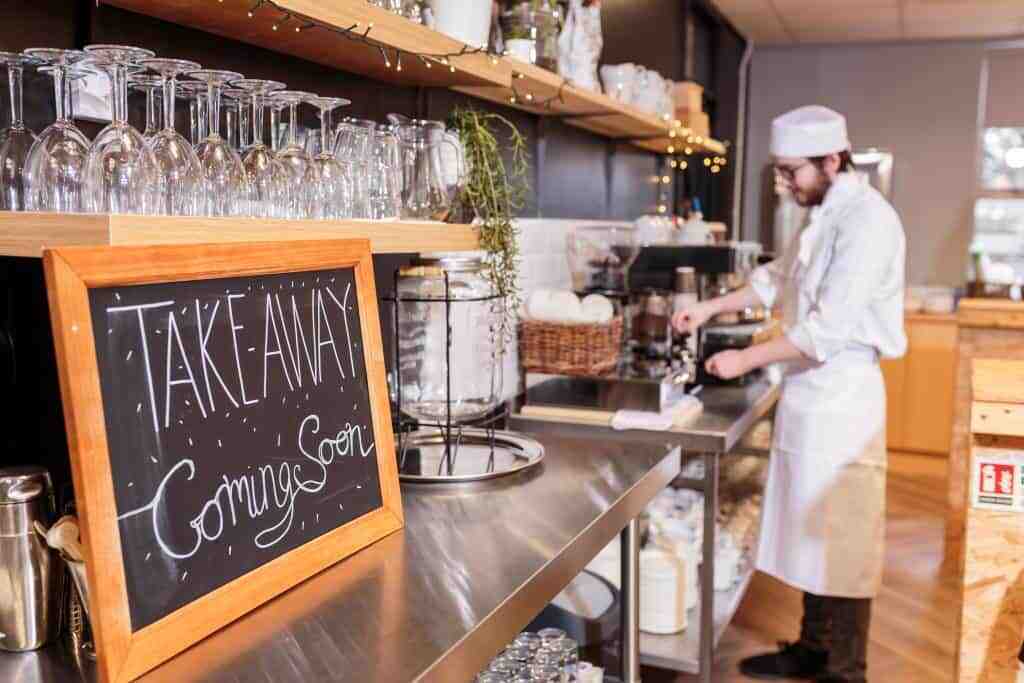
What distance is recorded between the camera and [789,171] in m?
3.04

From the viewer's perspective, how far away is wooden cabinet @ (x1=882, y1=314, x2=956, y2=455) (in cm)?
605

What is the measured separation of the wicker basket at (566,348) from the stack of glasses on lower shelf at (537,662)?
34.8 inches

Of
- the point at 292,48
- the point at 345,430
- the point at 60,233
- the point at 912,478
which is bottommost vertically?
the point at 912,478

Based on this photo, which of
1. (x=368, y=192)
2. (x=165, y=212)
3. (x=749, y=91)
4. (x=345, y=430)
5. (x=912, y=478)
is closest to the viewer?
(x=165, y=212)

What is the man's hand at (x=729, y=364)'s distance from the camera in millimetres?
2842

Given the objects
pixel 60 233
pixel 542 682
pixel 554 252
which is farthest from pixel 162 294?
pixel 554 252

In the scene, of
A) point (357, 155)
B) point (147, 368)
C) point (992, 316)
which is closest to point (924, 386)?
point (992, 316)

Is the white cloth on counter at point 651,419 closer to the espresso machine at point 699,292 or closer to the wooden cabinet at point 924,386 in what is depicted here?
the espresso machine at point 699,292

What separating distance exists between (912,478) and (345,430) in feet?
16.7

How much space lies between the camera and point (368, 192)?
5.31 ft

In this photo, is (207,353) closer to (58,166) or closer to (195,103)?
(58,166)

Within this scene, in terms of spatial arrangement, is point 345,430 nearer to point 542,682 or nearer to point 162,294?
point 162,294

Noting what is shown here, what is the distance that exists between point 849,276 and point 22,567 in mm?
2253

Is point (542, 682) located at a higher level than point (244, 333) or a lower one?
lower
